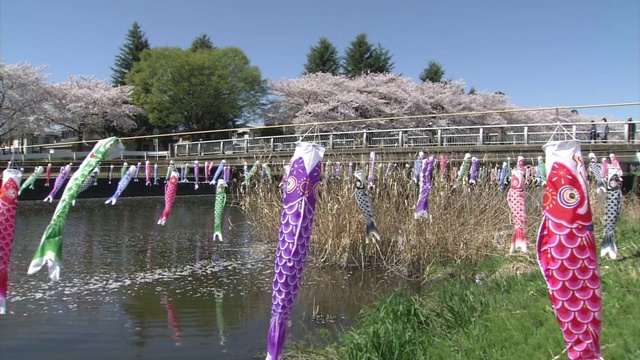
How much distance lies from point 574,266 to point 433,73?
49.3 meters

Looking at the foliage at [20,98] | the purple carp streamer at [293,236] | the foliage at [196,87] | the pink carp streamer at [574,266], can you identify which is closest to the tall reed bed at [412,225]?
the purple carp streamer at [293,236]

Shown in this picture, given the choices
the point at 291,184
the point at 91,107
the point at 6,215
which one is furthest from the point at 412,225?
the point at 91,107

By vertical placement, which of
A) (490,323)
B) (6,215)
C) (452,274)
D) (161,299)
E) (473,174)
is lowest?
(161,299)

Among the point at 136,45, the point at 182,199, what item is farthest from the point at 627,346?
the point at 136,45

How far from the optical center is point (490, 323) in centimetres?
544

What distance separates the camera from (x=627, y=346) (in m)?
4.24

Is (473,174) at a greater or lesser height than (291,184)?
greater

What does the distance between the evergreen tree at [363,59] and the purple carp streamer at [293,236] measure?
143 ft

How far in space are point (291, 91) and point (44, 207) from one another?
74.0 ft

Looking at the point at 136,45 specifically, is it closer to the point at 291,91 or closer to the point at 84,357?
the point at 291,91

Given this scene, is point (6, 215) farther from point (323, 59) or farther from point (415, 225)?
point (323, 59)

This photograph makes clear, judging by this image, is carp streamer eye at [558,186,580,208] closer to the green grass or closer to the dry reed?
the green grass

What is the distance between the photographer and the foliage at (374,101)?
1508 inches

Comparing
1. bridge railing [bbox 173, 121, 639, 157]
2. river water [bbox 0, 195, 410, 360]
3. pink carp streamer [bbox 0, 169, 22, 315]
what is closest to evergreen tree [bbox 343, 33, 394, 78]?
bridge railing [bbox 173, 121, 639, 157]
